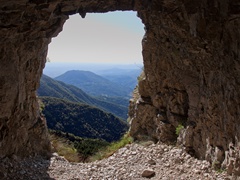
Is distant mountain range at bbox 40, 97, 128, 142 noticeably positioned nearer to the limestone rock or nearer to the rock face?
the rock face

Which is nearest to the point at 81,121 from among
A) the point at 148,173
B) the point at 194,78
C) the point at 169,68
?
the point at 169,68

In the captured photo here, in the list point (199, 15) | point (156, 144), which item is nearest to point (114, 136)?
point (156, 144)

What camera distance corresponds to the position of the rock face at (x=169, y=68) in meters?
7.06

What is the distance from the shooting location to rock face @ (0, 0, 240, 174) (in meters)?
7.06

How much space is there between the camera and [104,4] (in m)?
9.51

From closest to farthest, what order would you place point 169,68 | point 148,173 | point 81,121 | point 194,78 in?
point 148,173 → point 194,78 → point 169,68 → point 81,121

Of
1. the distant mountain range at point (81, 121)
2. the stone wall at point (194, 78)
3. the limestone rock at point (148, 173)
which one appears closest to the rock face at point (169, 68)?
the stone wall at point (194, 78)

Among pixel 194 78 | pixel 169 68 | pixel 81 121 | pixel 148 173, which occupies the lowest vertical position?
pixel 81 121

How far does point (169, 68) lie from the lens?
37.3 feet

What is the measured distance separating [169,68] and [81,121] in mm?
62195

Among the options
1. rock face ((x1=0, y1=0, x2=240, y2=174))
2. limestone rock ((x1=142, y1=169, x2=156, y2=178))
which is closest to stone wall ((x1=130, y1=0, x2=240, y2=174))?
rock face ((x1=0, y1=0, x2=240, y2=174))

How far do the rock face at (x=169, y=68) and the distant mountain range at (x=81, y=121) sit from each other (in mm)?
53631

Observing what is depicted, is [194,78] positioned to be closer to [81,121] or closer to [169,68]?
[169,68]

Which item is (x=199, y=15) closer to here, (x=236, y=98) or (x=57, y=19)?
(x=236, y=98)
